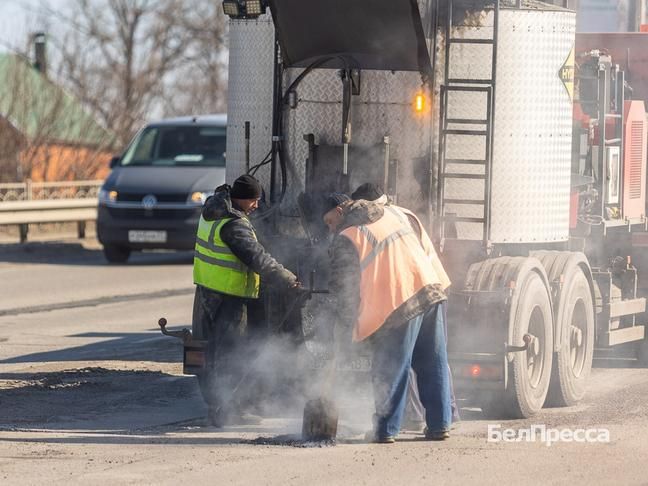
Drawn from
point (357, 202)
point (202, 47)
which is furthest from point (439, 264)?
point (202, 47)

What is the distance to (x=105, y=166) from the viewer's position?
35219mm

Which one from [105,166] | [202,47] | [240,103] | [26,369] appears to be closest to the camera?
[240,103]

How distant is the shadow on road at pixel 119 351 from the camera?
13.1 metres

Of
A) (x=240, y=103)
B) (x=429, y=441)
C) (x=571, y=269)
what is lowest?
(x=429, y=441)

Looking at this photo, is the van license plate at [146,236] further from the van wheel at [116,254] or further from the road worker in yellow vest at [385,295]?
the road worker in yellow vest at [385,295]

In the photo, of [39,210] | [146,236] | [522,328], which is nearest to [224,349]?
[522,328]

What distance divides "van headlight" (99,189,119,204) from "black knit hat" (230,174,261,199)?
39.7 ft

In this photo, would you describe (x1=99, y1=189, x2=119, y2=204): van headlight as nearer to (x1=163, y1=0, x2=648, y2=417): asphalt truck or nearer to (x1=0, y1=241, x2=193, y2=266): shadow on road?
(x1=0, y1=241, x2=193, y2=266): shadow on road

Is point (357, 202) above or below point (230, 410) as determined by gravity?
above

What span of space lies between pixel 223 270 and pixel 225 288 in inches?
4.6

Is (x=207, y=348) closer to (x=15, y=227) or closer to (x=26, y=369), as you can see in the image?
(x=26, y=369)

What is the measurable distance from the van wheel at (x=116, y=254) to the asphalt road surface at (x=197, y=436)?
7104mm

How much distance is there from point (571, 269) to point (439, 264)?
187cm

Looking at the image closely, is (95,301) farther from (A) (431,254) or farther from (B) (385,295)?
(B) (385,295)
